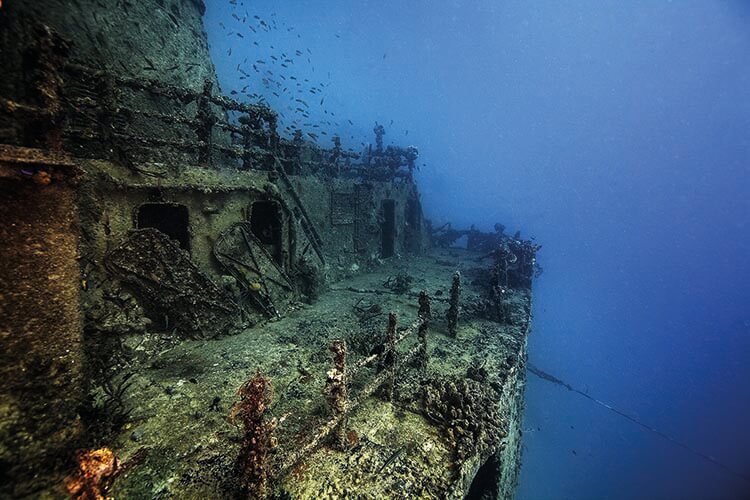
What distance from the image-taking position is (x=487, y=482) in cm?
605

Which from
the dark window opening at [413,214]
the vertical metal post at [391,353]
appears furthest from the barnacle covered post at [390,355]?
the dark window opening at [413,214]

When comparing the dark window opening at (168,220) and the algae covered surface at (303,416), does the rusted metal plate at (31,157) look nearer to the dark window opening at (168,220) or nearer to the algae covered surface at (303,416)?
the algae covered surface at (303,416)

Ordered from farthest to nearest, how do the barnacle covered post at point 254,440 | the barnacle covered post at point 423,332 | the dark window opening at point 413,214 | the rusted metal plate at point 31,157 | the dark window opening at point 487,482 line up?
the dark window opening at point 413,214
the barnacle covered post at point 423,332
the dark window opening at point 487,482
the barnacle covered post at point 254,440
the rusted metal plate at point 31,157

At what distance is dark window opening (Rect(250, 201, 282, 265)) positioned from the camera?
9516mm

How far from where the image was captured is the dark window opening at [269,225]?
952cm

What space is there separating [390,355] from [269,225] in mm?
6897

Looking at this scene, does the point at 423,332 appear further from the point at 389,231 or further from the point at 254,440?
the point at 389,231

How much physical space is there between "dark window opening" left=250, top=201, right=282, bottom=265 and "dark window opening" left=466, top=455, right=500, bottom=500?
7342mm

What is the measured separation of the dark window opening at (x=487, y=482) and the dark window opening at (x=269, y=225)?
7.34m

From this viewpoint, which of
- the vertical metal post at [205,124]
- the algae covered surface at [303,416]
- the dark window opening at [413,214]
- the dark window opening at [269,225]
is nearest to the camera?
the algae covered surface at [303,416]

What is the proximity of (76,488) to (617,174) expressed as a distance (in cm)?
23705

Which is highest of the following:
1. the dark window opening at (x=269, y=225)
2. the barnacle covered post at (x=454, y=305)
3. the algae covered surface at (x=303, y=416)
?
the dark window opening at (x=269, y=225)

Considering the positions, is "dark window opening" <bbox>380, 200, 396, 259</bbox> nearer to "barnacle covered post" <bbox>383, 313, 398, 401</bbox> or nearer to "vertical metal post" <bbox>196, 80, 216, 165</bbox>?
"vertical metal post" <bbox>196, 80, 216, 165</bbox>

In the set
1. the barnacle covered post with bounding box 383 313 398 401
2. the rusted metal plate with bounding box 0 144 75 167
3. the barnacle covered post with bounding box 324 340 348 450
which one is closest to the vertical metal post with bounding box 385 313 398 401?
the barnacle covered post with bounding box 383 313 398 401
